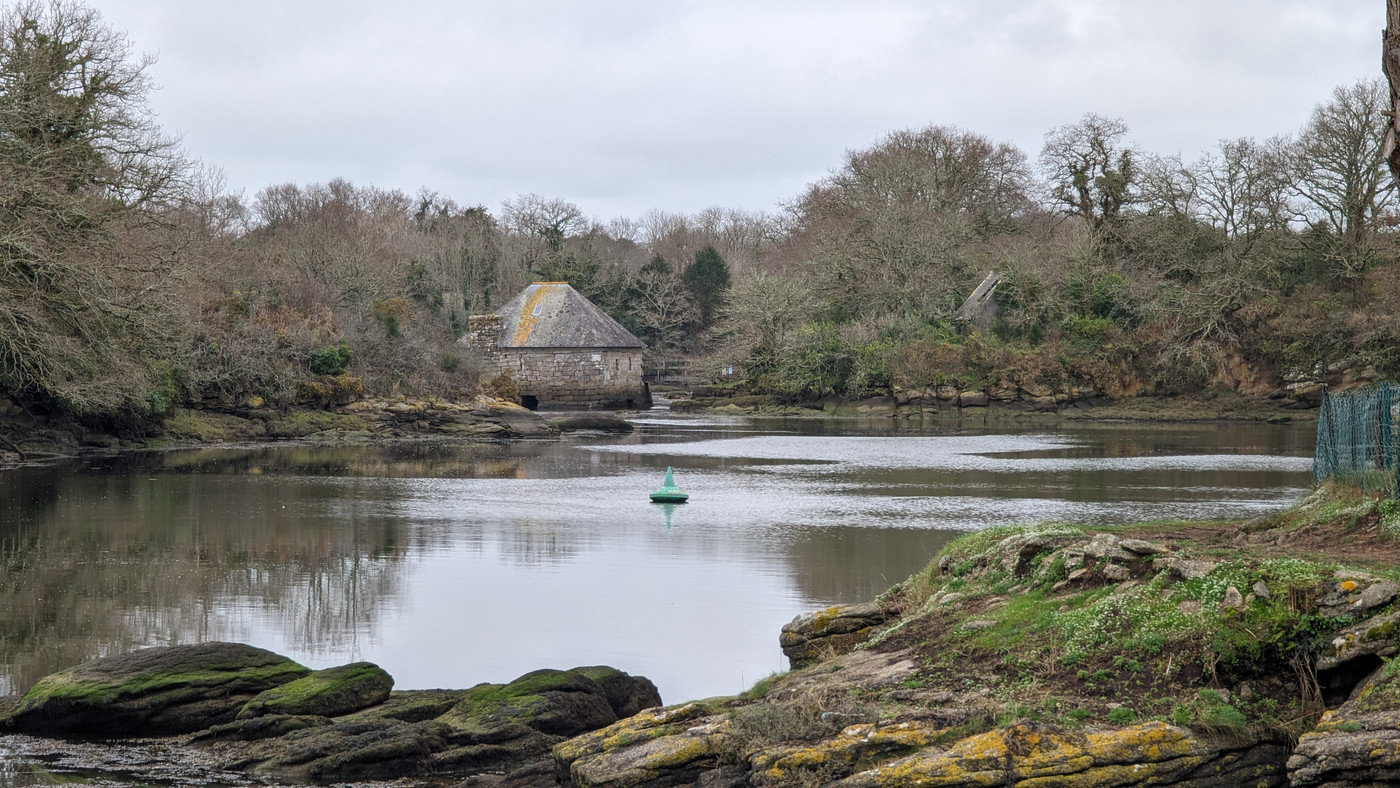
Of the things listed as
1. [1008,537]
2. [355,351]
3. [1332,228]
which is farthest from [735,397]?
[1008,537]

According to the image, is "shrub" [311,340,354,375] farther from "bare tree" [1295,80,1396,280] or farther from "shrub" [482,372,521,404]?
"bare tree" [1295,80,1396,280]

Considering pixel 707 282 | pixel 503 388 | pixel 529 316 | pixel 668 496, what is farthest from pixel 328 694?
pixel 707 282

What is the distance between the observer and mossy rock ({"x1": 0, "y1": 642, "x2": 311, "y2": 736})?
30.1ft

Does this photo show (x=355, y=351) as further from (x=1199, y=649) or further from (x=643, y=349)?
(x=1199, y=649)

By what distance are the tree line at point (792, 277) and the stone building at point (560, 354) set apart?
3.01 metres

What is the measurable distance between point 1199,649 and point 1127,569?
1.46 m

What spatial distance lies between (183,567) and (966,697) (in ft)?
37.8

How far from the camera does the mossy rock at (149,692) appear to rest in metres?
9.17

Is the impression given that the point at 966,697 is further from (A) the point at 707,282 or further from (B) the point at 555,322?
(A) the point at 707,282

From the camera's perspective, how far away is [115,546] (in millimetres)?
17203

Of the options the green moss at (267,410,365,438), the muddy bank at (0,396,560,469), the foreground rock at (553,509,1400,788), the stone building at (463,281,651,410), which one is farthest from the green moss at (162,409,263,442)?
the foreground rock at (553,509,1400,788)

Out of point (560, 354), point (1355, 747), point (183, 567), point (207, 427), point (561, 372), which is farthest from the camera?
point (561, 372)

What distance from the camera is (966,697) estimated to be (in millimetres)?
7473

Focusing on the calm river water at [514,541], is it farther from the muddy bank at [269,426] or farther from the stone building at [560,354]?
the stone building at [560,354]
